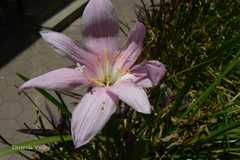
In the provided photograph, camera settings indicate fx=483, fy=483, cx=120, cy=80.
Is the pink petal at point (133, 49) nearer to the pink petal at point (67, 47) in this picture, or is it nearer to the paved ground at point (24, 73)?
the pink petal at point (67, 47)

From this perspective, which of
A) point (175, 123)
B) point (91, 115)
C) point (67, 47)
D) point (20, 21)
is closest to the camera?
point (91, 115)

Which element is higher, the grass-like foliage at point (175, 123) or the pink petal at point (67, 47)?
the pink petal at point (67, 47)

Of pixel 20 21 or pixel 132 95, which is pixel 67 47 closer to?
pixel 132 95

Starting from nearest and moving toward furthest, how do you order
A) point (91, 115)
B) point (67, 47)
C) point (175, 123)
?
point (91, 115) < point (67, 47) < point (175, 123)

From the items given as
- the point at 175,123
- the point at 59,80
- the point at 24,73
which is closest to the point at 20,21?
the point at 24,73

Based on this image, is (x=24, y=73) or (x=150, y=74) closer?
(x=150, y=74)

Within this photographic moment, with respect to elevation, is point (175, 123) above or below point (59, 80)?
below

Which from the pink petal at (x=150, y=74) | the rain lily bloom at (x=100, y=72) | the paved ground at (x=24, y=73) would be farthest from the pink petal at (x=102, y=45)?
the paved ground at (x=24, y=73)

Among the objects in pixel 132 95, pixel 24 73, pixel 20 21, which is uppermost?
pixel 132 95
